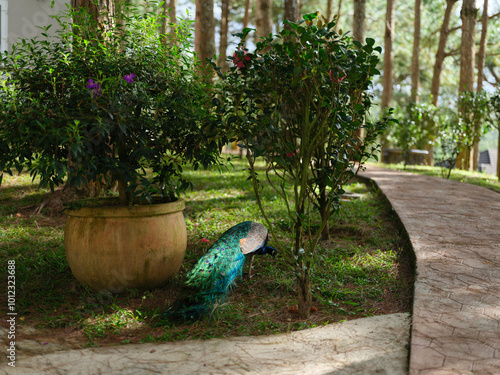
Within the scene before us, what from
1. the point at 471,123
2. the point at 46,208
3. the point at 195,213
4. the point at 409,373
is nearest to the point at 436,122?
the point at 471,123

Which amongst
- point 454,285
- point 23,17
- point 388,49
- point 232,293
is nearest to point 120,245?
point 232,293

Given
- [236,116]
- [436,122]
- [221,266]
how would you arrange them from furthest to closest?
[436,122] < [221,266] < [236,116]

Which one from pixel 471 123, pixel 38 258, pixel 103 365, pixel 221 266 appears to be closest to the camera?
pixel 103 365

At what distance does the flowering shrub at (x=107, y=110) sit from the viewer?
2.90 meters

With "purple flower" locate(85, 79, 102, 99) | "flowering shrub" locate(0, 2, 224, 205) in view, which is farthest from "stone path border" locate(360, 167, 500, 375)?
"purple flower" locate(85, 79, 102, 99)

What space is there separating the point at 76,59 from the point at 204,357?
2257mm

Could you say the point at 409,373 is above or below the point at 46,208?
below

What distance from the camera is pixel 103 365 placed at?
2.45m

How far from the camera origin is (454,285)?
3.11 metres

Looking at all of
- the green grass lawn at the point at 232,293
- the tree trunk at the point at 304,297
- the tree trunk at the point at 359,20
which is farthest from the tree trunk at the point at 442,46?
the tree trunk at the point at 304,297

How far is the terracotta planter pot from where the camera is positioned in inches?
130

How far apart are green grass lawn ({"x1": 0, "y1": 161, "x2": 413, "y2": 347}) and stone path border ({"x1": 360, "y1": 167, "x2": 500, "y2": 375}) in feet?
0.76

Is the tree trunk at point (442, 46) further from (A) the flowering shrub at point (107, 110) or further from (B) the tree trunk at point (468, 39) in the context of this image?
(A) the flowering shrub at point (107, 110)

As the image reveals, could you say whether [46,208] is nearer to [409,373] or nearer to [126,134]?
[126,134]
